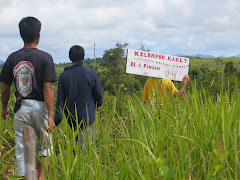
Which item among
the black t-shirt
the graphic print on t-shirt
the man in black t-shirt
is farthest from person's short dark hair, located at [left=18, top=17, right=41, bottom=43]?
the graphic print on t-shirt

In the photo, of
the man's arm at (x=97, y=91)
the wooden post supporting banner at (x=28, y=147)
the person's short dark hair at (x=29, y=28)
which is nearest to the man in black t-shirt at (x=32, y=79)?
the person's short dark hair at (x=29, y=28)

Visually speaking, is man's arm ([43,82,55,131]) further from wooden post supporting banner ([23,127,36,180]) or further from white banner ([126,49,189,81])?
wooden post supporting banner ([23,127,36,180])

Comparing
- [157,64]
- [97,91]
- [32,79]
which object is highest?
[157,64]

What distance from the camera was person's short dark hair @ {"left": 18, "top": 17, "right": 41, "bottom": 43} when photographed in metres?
3.26

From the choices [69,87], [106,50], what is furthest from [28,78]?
[106,50]

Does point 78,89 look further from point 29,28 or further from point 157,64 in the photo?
point 157,64

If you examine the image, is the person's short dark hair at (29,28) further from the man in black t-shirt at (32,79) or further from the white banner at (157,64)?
the white banner at (157,64)

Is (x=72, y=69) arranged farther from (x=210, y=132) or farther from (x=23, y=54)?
(x=210, y=132)

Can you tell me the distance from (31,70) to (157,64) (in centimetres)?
197

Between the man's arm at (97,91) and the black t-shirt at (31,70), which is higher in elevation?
the black t-shirt at (31,70)

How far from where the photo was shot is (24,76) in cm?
327

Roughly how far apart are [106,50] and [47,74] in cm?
6744

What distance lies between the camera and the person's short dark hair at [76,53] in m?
3.63

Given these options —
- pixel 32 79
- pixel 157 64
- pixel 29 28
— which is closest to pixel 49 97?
pixel 32 79
